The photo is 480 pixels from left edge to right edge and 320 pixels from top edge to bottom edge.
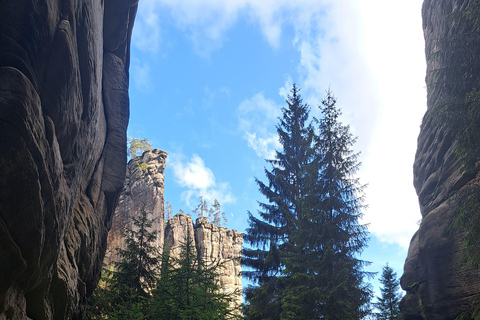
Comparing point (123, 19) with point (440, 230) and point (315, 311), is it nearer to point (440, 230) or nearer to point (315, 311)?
point (315, 311)

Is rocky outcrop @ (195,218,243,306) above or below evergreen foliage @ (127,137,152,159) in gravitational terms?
below

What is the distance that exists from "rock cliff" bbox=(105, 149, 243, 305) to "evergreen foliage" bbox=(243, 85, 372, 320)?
16553 millimetres

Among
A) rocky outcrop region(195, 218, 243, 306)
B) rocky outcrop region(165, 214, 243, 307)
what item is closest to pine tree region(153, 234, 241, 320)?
rocky outcrop region(165, 214, 243, 307)

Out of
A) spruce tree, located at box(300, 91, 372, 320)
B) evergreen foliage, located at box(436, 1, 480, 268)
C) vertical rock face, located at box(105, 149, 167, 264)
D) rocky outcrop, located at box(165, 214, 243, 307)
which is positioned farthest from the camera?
rocky outcrop, located at box(165, 214, 243, 307)

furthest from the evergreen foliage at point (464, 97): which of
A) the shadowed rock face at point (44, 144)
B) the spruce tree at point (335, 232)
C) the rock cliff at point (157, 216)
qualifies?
the rock cliff at point (157, 216)

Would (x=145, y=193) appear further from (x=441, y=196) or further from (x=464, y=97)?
(x=464, y=97)

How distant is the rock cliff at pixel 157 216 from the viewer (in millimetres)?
40281

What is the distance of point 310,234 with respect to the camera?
16.0 metres

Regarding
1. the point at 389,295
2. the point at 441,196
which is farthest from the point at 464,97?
the point at 389,295

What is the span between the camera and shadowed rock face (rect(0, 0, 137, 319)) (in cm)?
579

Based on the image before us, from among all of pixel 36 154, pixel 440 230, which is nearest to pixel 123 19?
pixel 36 154

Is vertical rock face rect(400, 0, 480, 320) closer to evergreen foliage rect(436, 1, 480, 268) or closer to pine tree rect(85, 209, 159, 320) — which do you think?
evergreen foliage rect(436, 1, 480, 268)

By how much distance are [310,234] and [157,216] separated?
89.3 feet

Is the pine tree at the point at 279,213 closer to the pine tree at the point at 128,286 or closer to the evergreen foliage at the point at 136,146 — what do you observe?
the pine tree at the point at 128,286
